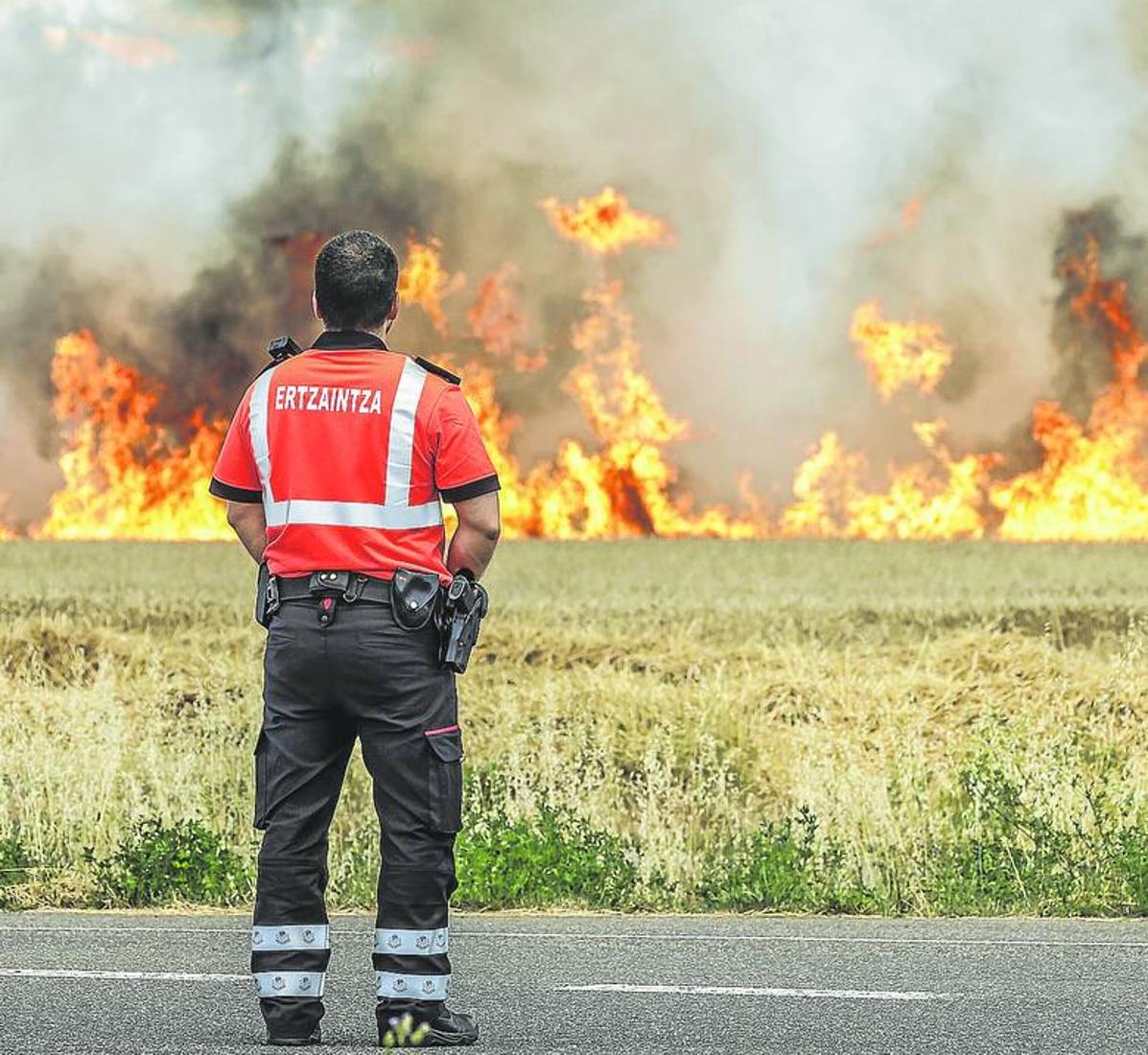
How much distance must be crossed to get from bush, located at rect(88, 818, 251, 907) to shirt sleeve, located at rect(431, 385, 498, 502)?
460 centimetres

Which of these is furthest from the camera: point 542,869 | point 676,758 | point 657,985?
point 676,758

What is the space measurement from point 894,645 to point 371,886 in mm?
15583

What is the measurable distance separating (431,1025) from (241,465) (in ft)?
6.01

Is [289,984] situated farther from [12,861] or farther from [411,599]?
[12,861]

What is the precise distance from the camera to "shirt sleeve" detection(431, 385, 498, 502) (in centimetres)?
652

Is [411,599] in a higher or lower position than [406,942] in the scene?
higher

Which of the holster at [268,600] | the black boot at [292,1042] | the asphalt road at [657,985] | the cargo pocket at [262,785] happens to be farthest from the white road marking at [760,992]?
the holster at [268,600]

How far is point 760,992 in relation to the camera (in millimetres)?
7531

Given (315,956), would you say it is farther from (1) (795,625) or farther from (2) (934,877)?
(1) (795,625)

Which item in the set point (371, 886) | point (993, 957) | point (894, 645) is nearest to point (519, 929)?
point (371, 886)

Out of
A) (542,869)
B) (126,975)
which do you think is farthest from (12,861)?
(126,975)

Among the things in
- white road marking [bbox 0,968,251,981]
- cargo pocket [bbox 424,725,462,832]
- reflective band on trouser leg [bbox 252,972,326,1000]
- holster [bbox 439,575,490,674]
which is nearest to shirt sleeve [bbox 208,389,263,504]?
holster [bbox 439,575,490,674]

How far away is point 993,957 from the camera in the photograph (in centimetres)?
832

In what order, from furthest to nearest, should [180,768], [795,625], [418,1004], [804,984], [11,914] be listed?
[795,625] < [180,768] < [11,914] < [804,984] < [418,1004]
